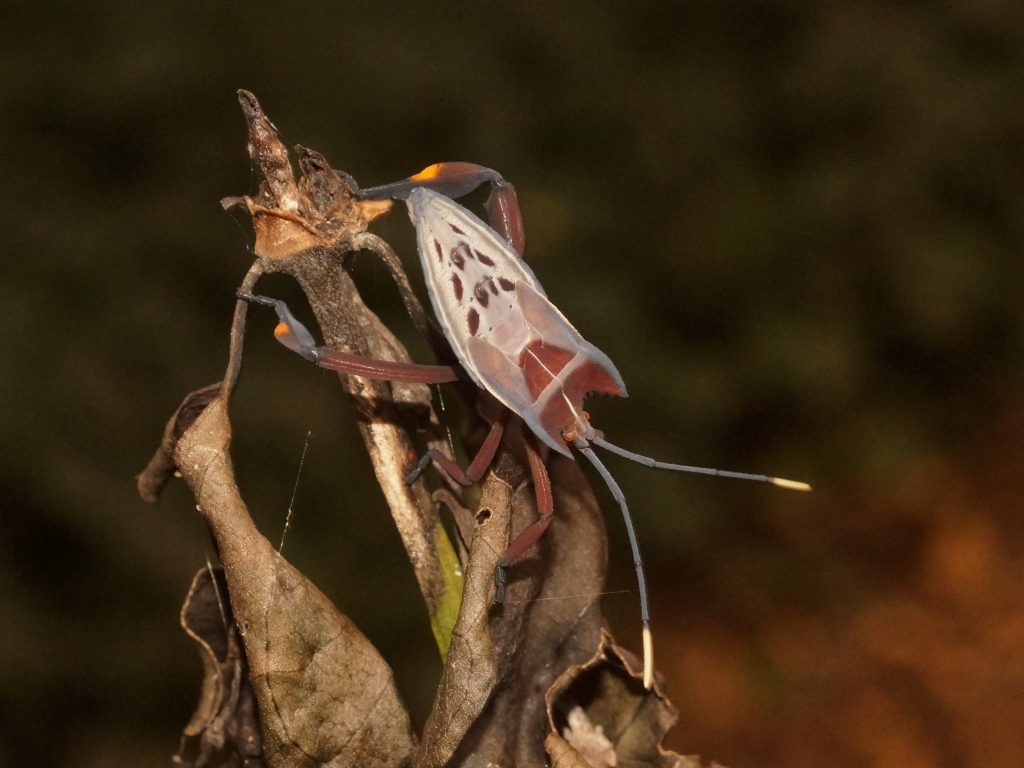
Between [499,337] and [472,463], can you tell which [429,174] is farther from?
[472,463]

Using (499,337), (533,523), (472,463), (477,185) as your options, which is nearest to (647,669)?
(533,523)

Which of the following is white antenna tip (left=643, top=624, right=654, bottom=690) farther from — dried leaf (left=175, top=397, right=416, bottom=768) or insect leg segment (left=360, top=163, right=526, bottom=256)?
insect leg segment (left=360, top=163, right=526, bottom=256)

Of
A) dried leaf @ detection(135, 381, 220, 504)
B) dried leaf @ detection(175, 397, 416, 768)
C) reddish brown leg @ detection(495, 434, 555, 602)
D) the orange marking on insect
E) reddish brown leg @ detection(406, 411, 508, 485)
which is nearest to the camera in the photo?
dried leaf @ detection(175, 397, 416, 768)

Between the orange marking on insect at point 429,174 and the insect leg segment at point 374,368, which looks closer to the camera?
the insect leg segment at point 374,368

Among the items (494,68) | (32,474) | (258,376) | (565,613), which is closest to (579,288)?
(494,68)

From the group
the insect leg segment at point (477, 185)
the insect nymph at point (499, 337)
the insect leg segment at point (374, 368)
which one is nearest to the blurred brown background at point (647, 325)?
the insect leg segment at point (477, 185)

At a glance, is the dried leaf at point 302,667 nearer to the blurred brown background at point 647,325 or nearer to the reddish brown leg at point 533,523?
the reddish brown leg at point 533,523

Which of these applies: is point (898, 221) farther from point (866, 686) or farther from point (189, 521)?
point (189, 521)

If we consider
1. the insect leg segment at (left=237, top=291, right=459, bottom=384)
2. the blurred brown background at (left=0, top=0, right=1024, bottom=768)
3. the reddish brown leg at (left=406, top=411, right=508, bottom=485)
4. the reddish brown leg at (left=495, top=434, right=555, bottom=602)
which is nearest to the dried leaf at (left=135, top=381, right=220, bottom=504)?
the insect leg segment at (left=237, top=291, right=459, bottom=384)
